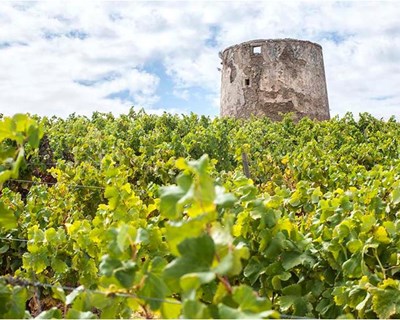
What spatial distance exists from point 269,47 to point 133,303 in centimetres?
1644

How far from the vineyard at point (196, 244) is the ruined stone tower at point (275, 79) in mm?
10201

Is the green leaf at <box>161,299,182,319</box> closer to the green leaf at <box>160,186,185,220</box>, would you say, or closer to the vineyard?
the vineyard

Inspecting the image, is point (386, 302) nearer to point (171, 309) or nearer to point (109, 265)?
point (171, 309)

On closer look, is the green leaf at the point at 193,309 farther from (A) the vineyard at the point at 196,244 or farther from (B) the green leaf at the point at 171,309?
→ (B) the green leaf at the point at 171,309

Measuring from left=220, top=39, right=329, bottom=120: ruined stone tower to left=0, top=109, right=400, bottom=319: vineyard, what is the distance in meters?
10.2

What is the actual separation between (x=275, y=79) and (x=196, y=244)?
16.4m

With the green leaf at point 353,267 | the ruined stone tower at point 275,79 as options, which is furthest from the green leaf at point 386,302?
the ruined stone tower at point 275,79

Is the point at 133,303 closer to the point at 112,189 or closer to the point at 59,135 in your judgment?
the point at 112,189

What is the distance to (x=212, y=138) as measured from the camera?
8.55m

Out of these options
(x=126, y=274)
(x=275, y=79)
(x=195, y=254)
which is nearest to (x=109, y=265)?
(x=126, y=274)

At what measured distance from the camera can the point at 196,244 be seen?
4.39 feet

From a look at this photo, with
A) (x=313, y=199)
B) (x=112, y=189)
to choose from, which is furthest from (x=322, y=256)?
(x=112, y=189)

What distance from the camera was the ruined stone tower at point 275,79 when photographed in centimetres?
1741

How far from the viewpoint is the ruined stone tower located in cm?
1741
